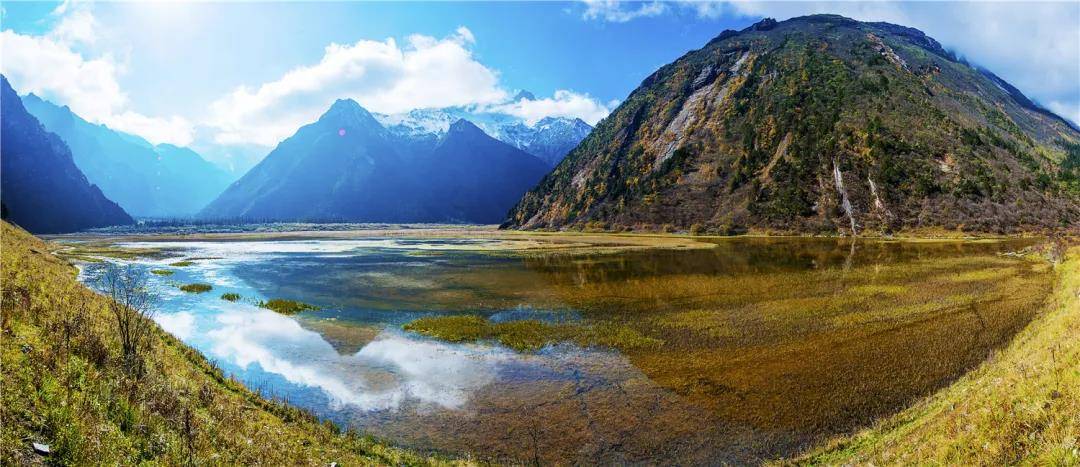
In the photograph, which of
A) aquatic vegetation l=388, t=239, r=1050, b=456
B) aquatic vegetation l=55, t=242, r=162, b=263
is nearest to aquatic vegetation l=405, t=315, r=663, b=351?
aquatic vegetation l=388, t=239, r=1050, b=456

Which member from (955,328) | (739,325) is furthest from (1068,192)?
(739,325)

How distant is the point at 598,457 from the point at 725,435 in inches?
177

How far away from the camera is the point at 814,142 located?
455 feet

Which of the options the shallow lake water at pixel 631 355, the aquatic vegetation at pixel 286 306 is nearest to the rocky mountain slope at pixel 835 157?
the shallow lake water at pixel 631 355

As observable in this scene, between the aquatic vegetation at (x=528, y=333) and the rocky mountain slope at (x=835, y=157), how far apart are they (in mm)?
106897

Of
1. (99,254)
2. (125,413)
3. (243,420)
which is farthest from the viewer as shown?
(99,254)

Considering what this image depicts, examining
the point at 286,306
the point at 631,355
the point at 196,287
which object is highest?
the point at 196,287

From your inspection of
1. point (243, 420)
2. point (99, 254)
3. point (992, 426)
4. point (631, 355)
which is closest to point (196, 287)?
point (243, 420)

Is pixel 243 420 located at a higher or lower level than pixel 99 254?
lower

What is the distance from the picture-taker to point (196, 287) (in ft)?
156

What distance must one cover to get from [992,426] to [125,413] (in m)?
20.0

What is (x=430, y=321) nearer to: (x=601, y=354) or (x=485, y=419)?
(x=601, y=354)

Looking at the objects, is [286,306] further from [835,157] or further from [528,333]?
[835,157]

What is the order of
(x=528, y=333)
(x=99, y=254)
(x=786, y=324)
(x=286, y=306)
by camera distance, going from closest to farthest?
(x=528, y=333)
(x=786, y=324)
(x=286, y=306)
(x=99, y=254)
